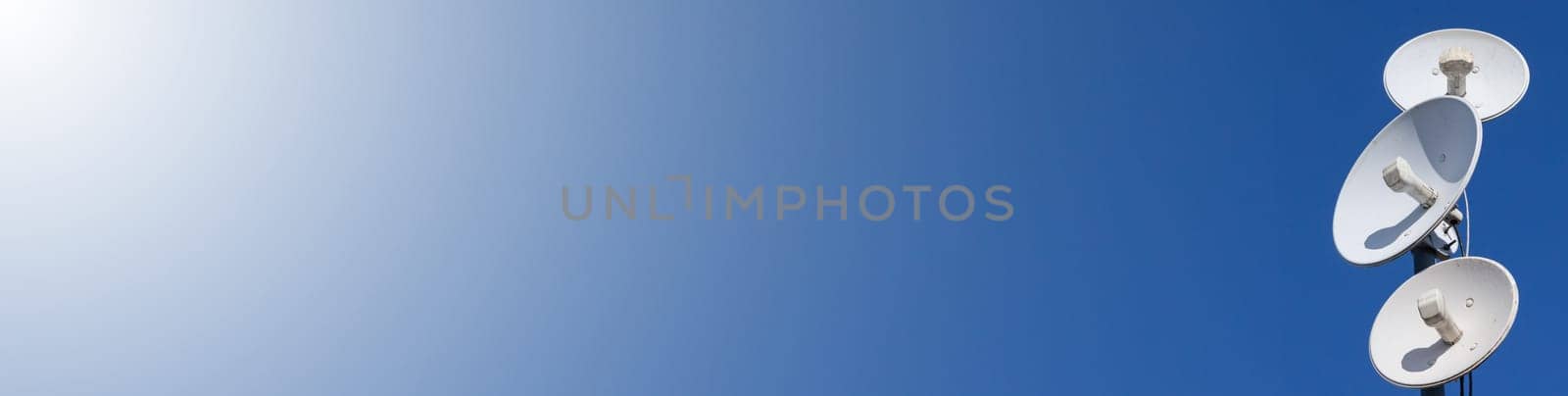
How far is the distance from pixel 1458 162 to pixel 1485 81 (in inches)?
83.2

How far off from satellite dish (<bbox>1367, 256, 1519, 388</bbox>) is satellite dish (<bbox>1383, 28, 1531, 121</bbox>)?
2.41m

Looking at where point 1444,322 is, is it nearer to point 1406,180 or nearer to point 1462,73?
point 1406,180

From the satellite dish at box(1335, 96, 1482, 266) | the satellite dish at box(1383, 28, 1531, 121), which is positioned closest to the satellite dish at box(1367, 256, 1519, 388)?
the satellite dish at box(1335, 96, 1482, 266)

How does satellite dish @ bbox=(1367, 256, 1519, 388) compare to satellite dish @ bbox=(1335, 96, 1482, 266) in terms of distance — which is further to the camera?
satellite dish @ bbox=(1335, 96, 1482, 266)

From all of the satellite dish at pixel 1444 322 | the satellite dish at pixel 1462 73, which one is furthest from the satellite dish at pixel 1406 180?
the satellite dish at pixel 1462 73

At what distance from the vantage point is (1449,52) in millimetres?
13859

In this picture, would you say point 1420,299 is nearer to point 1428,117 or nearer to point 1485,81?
point 1428,117

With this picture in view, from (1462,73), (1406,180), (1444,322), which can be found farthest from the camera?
(1462,73)

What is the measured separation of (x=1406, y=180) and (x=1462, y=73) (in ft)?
8.13

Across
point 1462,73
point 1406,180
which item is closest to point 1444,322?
point 1406,180

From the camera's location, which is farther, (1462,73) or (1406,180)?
(1462,73)

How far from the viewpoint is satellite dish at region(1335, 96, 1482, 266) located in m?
12.1

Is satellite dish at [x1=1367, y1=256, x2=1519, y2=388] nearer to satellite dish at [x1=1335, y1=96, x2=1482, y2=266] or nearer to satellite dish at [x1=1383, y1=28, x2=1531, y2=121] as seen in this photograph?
satellite dish at [x1=1335, y1=96, x2=1482, y2=266]

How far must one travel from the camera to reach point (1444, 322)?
11.4 metres
